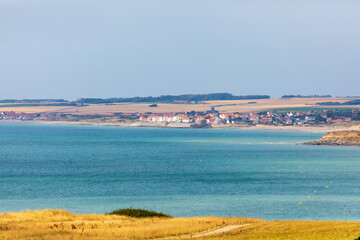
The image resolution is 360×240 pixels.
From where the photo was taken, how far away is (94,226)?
36.3 meters

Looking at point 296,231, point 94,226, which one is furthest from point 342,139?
point 296,231

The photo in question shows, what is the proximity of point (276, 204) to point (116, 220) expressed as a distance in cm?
2007

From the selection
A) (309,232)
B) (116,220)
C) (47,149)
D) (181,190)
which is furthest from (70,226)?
(47,149)

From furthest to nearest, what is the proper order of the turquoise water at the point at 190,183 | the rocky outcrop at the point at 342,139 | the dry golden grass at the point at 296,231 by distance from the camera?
the rocky outcrop at the point at 342,139
the turquoise water at the point at 190,183
the dry golden grass at the point at 296,231

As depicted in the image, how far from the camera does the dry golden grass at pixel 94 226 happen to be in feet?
106

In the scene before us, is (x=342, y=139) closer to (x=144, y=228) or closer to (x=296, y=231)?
(x=144, y=228)

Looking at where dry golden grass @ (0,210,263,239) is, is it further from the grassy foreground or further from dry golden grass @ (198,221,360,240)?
dry golden grass @ (198,221,360,240)

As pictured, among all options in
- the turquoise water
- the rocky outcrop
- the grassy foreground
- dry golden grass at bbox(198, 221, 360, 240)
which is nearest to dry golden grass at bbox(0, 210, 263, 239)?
the grassy foreground

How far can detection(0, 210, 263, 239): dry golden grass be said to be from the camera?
1277 inches

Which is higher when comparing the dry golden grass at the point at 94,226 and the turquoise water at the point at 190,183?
the dry golden grass at the point at 94,226

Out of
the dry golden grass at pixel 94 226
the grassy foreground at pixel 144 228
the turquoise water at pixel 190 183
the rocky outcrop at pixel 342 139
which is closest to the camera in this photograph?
the grassy foreground at pixel 144 228

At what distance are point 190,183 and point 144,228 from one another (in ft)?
125

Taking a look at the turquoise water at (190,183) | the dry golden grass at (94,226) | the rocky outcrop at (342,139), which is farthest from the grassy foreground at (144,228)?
the rocky outcrop at (342,139)

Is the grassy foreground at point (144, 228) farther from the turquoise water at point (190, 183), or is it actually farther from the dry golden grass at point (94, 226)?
the turquoise water at point (190, 183)
